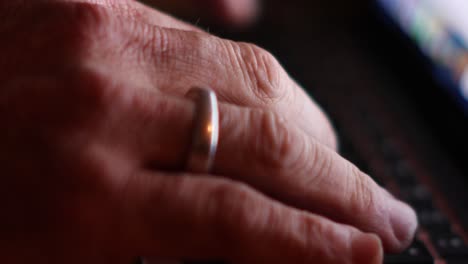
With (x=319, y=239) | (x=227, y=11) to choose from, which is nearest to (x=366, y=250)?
(x=319, y=239)

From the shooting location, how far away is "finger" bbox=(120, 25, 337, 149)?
1.58ft

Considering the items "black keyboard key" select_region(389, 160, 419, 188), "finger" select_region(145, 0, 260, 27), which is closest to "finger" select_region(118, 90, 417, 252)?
"black keyboard key" select_region(389, 160, 419, 188)

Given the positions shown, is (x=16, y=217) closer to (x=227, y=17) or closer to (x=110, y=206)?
(x=110, y=206)

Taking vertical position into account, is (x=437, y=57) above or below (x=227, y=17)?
above

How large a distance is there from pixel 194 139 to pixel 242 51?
162 millimetres

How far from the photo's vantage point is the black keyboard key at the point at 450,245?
586mm

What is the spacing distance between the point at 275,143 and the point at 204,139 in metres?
0.07

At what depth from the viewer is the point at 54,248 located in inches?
15.8

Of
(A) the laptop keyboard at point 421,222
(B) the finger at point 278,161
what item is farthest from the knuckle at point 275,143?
(A) the laptop keyboard at point 421,222

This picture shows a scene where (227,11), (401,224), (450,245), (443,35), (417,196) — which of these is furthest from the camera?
(227,11)

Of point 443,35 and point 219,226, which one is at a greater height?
point 443,35

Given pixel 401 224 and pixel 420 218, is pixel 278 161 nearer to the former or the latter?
pixel 401 224

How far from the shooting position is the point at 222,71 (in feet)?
1.67

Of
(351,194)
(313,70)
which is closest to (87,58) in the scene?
(351,194)
